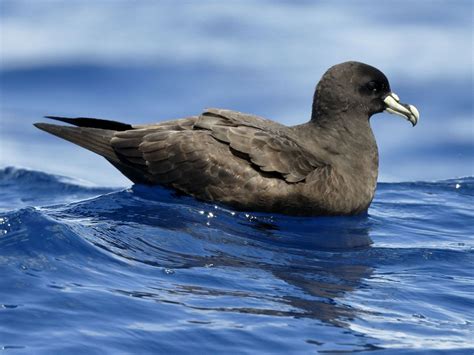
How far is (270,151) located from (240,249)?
0.98 meters

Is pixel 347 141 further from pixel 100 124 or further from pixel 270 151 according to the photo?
pixel 100 124

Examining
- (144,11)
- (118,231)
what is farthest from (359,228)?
(144,11)

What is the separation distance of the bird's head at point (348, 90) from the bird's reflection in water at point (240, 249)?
3.06 ft

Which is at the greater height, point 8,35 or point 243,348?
point 8,35

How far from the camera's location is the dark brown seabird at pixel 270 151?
28.8 ft

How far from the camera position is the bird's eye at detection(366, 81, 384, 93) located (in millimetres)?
9536

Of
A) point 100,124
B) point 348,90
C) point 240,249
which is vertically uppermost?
point 348,90

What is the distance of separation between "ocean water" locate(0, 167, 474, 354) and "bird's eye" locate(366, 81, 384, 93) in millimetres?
1050

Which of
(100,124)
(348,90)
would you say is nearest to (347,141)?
(348,90)

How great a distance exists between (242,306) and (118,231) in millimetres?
1718

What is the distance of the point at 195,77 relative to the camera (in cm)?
1432

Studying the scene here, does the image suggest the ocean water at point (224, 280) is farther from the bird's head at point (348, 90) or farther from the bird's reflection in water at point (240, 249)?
the bird's head at point (348, 90)

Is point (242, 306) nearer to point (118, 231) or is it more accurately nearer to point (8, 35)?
point (118, 231)

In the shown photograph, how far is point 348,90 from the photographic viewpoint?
9492 millimetres
